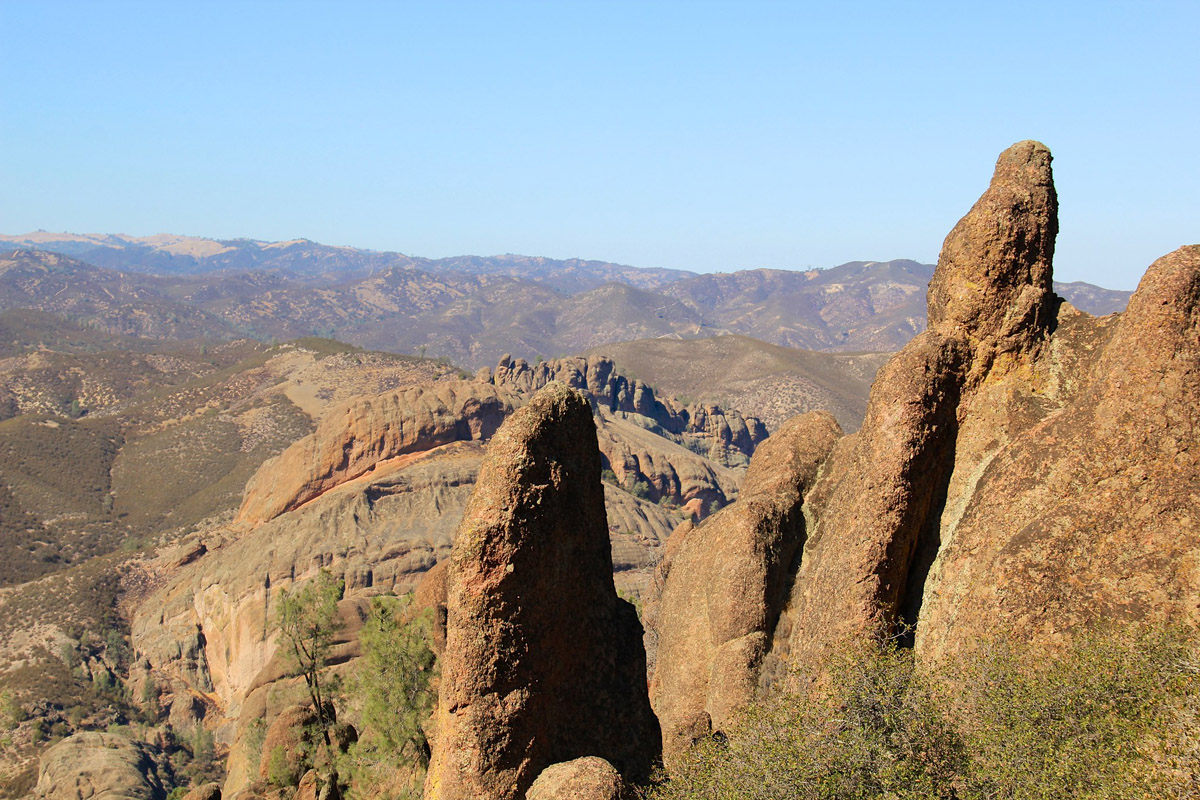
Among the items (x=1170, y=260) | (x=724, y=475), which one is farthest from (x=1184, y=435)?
(x=724, y=475)

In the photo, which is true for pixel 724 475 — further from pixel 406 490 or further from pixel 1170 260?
pixel 1170 260

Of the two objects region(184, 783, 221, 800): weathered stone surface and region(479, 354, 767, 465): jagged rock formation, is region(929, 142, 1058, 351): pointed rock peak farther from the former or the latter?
region(479, 354, 767, 465): jagged rock formation

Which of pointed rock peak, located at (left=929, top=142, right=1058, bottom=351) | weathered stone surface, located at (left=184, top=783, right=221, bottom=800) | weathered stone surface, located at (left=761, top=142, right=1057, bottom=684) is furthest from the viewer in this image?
weathered stone surface, located at (left=184, top=783, right=221, bottom=800)

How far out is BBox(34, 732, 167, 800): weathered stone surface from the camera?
4831cm

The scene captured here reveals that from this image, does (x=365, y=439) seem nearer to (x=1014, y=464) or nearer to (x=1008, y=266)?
(x=1008, y=266)

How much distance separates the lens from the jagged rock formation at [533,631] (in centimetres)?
1559

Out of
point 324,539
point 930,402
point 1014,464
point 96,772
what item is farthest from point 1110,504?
point 324,539

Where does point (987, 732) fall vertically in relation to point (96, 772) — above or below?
above

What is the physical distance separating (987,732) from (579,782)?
633 centimetres

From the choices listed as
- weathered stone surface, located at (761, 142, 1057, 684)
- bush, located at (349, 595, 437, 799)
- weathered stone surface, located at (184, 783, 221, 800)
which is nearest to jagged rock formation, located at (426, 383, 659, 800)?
weathered stone surface, located at (761, 142, 1057, 684)

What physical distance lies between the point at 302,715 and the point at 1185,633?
2734cm

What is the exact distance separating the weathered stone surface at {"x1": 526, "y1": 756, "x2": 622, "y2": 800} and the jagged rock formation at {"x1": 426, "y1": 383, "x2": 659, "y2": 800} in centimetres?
151

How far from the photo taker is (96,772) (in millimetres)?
49719

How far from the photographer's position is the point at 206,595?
72.0 m
